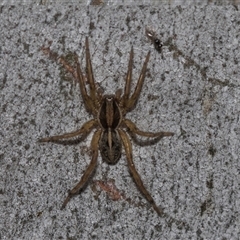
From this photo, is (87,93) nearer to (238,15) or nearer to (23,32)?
(23,32)

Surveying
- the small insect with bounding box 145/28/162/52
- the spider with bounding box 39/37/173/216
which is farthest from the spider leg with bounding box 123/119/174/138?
the small insect with bounding box 145/28/162/52

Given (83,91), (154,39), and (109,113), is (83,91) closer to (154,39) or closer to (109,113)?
(109,113)

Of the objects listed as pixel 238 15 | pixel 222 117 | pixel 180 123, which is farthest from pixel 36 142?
pixel 238 15

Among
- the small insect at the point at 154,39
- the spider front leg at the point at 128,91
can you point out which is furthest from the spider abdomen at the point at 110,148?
the small insect at the point at 154,39

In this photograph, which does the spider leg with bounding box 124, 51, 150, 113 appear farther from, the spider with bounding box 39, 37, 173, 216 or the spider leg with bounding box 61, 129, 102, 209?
the spider leg with bounding box 61, 129, 102, 209

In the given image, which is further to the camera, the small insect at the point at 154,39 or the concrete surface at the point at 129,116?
the small insect at the point at 154,39

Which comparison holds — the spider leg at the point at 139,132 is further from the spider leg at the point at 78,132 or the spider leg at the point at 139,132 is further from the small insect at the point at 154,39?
the small insect at the point at 154,39

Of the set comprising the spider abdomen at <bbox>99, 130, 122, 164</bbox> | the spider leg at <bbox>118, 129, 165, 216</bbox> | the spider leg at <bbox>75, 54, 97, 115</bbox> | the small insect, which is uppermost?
the small insect

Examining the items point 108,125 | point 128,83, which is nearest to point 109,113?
point 108,125
